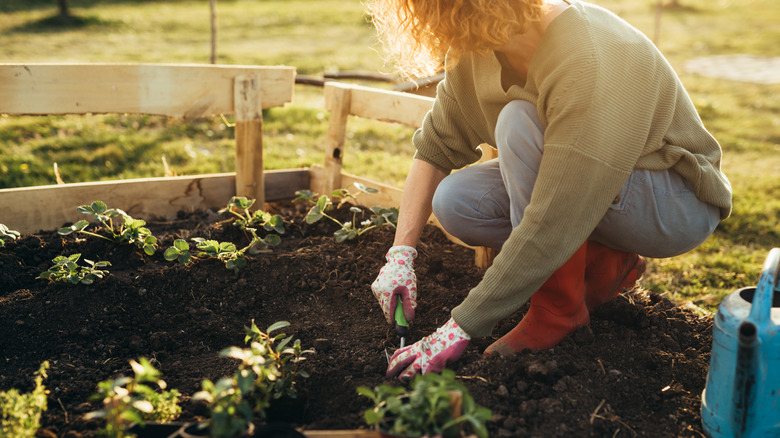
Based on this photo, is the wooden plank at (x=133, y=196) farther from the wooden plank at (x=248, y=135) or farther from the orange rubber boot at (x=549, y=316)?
the orange rubber boot at (x=549, y=316)

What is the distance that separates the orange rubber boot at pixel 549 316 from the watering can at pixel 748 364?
46cm

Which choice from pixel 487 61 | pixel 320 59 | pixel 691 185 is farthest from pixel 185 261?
pixel 320 59

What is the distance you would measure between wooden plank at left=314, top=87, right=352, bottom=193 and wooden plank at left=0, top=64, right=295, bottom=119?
0.77 ft

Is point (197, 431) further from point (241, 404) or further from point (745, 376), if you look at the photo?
point (745, 376)

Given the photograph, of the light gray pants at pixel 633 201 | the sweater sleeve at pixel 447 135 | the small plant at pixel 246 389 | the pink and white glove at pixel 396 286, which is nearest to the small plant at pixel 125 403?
the small plant at pixel 246 389

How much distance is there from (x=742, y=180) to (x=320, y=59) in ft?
18.6

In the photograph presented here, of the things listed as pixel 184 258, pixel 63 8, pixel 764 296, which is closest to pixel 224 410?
pixel 184 258

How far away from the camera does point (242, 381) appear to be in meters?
1.38

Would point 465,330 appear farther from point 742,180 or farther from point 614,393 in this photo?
point 742,180

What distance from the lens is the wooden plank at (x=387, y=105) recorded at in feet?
9.25

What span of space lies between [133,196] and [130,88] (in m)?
0.51

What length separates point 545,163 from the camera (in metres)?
1.69

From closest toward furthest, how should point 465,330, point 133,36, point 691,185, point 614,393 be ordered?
point 465,330 < point 614,393 < point 691,185 < point 133,36

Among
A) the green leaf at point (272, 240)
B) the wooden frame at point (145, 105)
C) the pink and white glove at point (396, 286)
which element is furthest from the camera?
the wooden frame at point (145, 105)
